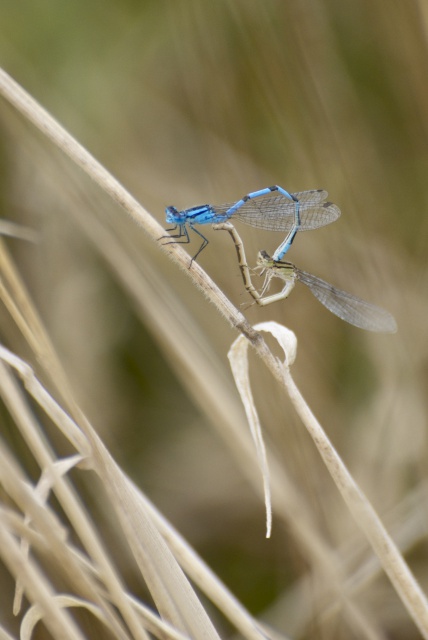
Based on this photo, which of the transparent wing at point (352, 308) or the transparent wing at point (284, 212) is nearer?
the transparent wing at point (352, 308)

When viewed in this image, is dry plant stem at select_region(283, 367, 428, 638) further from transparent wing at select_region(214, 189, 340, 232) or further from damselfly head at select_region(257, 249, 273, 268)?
transparent wing at select_region(214, 189, 340, 232)

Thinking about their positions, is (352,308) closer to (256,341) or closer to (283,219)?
(283,219)

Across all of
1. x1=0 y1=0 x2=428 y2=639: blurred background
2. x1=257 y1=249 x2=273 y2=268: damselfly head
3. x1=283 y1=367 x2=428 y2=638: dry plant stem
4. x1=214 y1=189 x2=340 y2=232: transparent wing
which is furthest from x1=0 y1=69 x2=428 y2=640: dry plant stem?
x1=214 y1=189 x2=340 y2=232: transparent wing

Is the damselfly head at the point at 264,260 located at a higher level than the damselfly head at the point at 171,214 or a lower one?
lower

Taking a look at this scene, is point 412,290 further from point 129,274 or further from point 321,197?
point 129,274

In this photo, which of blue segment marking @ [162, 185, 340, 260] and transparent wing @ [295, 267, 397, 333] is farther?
blue segment marking @ [162, 185, 340, 260]

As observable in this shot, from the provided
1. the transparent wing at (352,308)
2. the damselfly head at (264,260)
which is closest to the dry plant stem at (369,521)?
the transparent wing at (352,308)

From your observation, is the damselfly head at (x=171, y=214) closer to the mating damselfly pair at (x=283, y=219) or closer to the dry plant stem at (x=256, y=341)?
the mating damselfly pair at (x=283, y=219)
